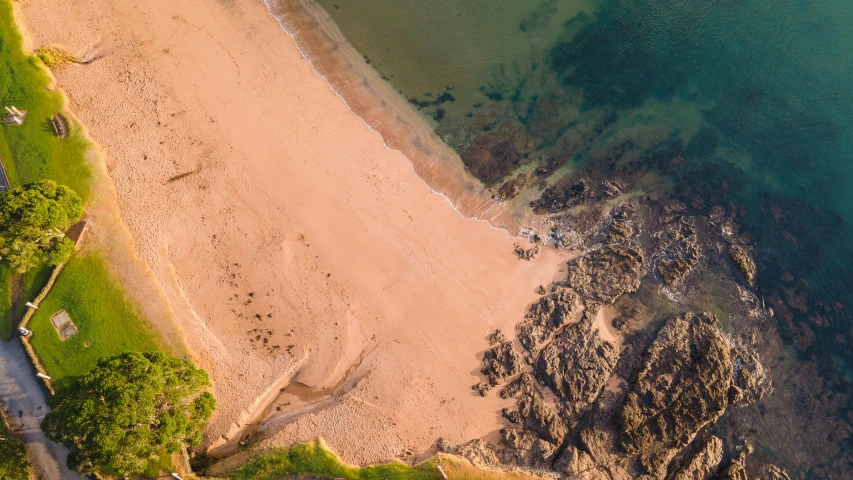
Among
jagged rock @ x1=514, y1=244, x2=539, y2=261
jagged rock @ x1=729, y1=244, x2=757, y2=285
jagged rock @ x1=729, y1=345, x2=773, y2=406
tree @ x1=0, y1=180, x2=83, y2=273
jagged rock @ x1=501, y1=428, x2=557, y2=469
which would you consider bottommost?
jagged rock @ x1=729, y1=345, x2=773, y2=406

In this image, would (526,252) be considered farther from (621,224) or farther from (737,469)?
(737,469)

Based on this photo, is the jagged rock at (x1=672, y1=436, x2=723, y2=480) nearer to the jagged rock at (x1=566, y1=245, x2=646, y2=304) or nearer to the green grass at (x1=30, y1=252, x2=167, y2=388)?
the jagged rock at (x1=566, y1=245, x2=646, y2=304)

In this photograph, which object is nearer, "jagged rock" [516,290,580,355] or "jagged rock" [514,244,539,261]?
"jagged rock" [516,290,580,355]

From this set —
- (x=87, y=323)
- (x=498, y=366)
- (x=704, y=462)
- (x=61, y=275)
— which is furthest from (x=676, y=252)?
(x=61, y=275)

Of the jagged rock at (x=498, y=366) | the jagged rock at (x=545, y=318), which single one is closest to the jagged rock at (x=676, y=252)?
the jagged rock at (x=545, y=318)

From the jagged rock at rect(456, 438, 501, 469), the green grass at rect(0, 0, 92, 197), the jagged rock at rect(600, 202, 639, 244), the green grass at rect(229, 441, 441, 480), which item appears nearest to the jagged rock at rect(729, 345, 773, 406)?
the jagged rock at rect(600, 202, 639, 244)

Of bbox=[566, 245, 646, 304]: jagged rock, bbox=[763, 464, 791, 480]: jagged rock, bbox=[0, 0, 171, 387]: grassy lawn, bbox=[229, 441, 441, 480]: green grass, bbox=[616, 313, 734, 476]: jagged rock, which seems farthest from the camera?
bbox=[566, 245, 646, 304]: jagged rock
